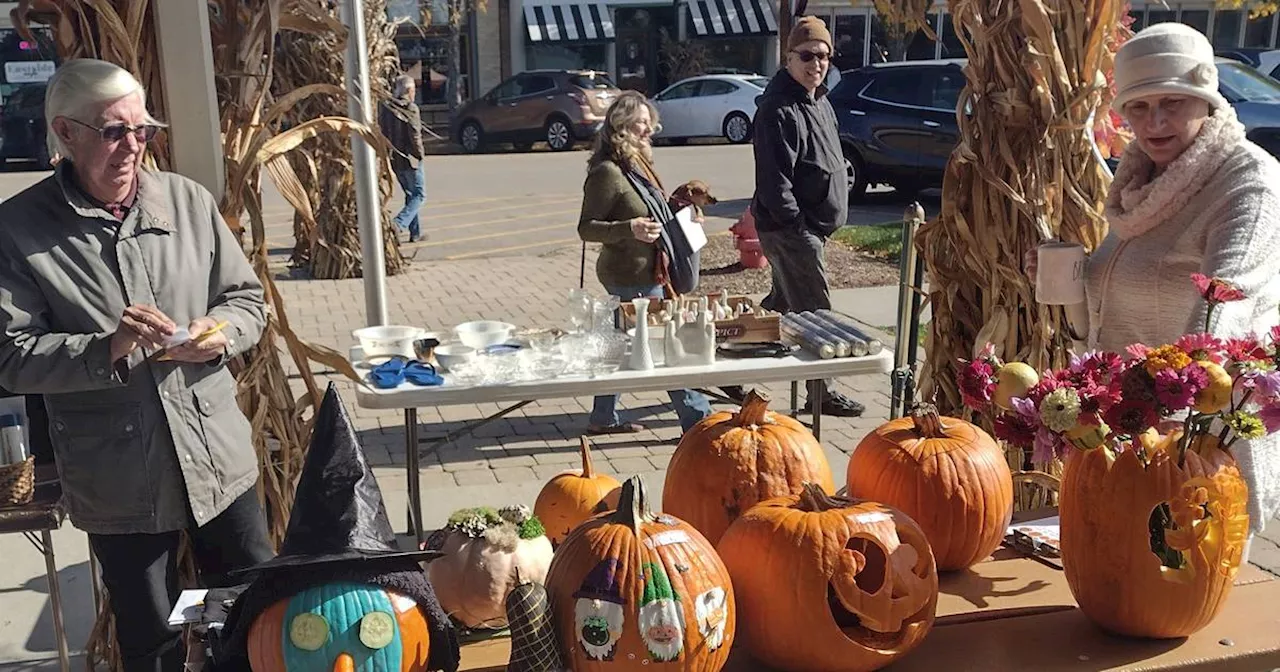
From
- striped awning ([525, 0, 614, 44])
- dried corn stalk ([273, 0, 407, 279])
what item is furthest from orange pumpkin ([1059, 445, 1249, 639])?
striped awning ([525, 0, 614, 44])

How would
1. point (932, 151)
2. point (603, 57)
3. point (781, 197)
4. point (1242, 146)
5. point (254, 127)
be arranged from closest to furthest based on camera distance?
1. point (1242, 146)
2. point (254, 127)
3. point (781, 197)
4. point (932, 151)
5. point (603, 57)

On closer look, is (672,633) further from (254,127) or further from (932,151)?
(932,151)

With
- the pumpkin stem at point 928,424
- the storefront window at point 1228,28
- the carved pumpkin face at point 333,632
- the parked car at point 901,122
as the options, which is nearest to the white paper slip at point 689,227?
the pumpkin stem at point 928,424

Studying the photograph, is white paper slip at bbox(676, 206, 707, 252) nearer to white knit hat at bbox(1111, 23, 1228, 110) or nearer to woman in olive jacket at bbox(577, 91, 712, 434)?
woman in olive jacket at bbox(577, 91, 712, 434)

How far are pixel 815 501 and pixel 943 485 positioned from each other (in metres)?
0.39

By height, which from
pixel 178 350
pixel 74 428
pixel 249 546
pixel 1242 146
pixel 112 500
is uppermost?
pixel 1242 146

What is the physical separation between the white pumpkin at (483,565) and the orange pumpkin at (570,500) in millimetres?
326

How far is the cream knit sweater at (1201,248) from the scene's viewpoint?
2.37 m

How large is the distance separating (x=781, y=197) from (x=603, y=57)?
2547 cm

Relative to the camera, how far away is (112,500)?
2582mm

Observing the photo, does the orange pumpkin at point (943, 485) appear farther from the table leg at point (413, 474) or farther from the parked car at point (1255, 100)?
the parked car at point (1255, 100)

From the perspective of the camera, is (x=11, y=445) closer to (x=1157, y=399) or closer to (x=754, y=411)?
(x=754, y=411)

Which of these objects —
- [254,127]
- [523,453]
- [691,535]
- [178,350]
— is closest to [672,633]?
[691,535]

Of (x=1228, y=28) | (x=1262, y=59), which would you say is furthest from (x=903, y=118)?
(x=1228, y=28)
